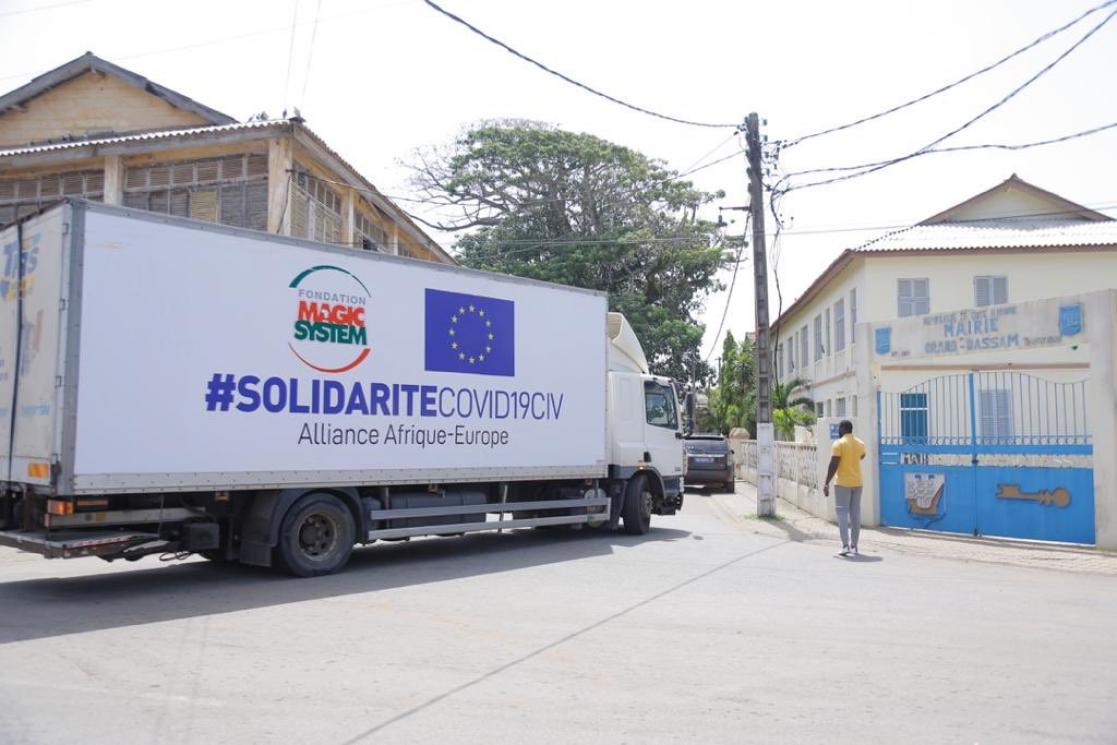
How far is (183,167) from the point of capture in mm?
16734

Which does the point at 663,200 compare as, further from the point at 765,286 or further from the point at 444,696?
the point at 444,696

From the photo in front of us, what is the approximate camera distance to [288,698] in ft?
17.7

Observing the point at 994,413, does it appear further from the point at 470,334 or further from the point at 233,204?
the point at 233,204

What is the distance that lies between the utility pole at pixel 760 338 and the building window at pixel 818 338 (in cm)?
1670

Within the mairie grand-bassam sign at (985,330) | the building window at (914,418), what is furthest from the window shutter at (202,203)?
the building window at (914,418)

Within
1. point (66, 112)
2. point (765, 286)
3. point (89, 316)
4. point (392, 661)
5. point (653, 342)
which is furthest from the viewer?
point (653, 342)

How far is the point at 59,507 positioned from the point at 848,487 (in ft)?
30.0

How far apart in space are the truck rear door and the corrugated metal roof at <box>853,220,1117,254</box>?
73.8 ft

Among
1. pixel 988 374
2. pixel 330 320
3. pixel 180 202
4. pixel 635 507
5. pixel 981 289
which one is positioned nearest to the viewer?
pixel 330 320

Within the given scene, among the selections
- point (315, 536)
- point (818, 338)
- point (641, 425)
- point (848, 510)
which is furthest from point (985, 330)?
point (818, 338)

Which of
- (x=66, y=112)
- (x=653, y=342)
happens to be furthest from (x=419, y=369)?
(x=653, y=342)

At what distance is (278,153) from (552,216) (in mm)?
22464

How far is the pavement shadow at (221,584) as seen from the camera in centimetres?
768

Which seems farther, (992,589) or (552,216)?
(552,216)
